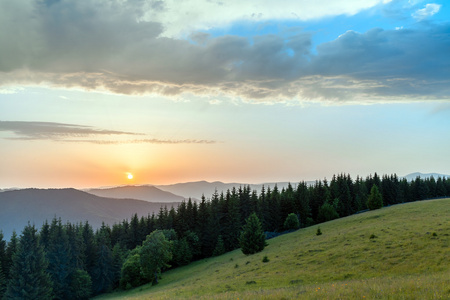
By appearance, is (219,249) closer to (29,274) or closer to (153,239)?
(153,239)

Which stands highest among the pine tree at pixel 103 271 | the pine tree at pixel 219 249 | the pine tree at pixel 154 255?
the pine tree at pixel 154 255

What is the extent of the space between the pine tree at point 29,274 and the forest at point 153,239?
0.18m

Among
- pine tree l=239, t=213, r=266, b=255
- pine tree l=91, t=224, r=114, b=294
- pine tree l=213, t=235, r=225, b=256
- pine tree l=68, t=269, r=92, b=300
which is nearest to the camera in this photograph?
pine tree l=239, t=213, r=266, b=255

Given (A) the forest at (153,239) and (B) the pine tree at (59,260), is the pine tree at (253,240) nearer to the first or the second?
(A) the forest at (153,239)

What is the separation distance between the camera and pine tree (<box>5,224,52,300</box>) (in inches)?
2390

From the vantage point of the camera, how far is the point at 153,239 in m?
66.7

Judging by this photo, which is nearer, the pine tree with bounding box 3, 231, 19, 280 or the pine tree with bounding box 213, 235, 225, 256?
the pine tree with bounding box 3, 231, 19, 280

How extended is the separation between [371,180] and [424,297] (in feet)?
438

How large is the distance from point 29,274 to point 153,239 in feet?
83.1

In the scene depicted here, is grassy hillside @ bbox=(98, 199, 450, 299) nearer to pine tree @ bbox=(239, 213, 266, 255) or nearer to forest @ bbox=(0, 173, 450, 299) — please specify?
pine tree @ bbox=(239, 213, 266, 255)

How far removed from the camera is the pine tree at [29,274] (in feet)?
199

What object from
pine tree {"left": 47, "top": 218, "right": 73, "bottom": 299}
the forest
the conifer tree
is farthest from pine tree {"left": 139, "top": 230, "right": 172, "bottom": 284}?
the conifer tree

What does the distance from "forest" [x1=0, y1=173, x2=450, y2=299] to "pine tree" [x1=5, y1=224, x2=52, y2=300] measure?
176 mm

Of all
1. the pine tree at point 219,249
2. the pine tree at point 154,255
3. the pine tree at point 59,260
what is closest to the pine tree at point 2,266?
the pine tree at point 59,260
